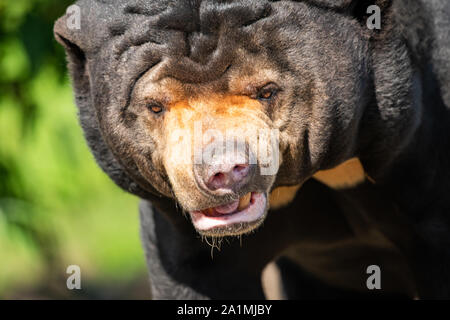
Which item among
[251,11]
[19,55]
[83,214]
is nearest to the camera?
[251,11]

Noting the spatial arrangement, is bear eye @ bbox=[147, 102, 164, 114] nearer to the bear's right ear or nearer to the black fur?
the black fur

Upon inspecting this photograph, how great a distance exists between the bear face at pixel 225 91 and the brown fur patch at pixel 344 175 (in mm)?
416

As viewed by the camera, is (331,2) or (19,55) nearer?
(331,2)

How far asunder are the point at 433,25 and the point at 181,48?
121 cm

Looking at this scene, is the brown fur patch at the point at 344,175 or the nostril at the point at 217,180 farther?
the brown fur patch at the point at 344,175

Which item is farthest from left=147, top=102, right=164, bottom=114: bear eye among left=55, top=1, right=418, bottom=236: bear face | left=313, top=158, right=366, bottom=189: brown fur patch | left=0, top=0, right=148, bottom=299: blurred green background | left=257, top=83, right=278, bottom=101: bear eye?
left=0, top=0, right=148, bottom=299: blurred green background

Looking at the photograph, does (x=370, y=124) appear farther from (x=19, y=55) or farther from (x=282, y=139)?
(x=19, y=55)

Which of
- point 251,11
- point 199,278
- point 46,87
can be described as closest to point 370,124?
point 251,11

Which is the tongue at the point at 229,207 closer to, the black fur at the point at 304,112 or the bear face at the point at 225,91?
the bear face at the point at 225,91

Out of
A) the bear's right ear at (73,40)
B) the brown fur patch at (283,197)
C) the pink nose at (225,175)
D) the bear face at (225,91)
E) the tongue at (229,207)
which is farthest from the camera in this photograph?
the brown fur patch at (283,197)

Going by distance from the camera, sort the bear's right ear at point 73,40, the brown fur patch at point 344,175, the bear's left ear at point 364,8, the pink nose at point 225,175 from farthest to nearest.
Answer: the brown fur patch at point 344,175
the bear's right ear at point 73,40
the bear's left ear at point 364,8
the pink nose at point 225,175

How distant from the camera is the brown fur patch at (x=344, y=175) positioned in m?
4.44

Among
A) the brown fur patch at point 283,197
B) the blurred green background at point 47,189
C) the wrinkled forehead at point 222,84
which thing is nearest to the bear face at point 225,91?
the wrinkled forehead at point 222,84

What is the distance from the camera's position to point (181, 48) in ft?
12.3
